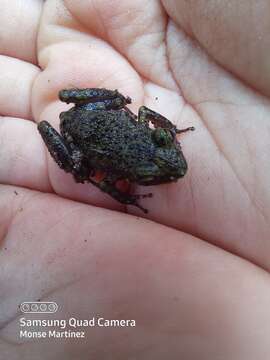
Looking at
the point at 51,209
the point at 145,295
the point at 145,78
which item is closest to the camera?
the point at 145,295

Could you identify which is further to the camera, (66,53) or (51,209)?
(66,53)

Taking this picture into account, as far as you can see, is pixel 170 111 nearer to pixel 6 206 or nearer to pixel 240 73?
pixel 240 73

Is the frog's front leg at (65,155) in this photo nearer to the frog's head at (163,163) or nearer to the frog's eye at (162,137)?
the frog's head at (163,163)

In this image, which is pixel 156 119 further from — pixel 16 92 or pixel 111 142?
pixel 16 92

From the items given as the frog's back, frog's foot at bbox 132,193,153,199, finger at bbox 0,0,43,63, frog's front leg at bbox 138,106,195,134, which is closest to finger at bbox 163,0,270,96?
frog's front leg at bbox 138,106,195,134

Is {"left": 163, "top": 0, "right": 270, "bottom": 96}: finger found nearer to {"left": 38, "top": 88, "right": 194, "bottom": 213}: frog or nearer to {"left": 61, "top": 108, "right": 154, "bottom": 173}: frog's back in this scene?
{"left": 38, "top": 88, "right": 194, "bottom": 213}: frog

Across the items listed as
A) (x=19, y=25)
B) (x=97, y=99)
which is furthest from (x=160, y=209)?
(x=19, y=25)

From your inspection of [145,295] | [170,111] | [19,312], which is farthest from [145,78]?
[19,312]
